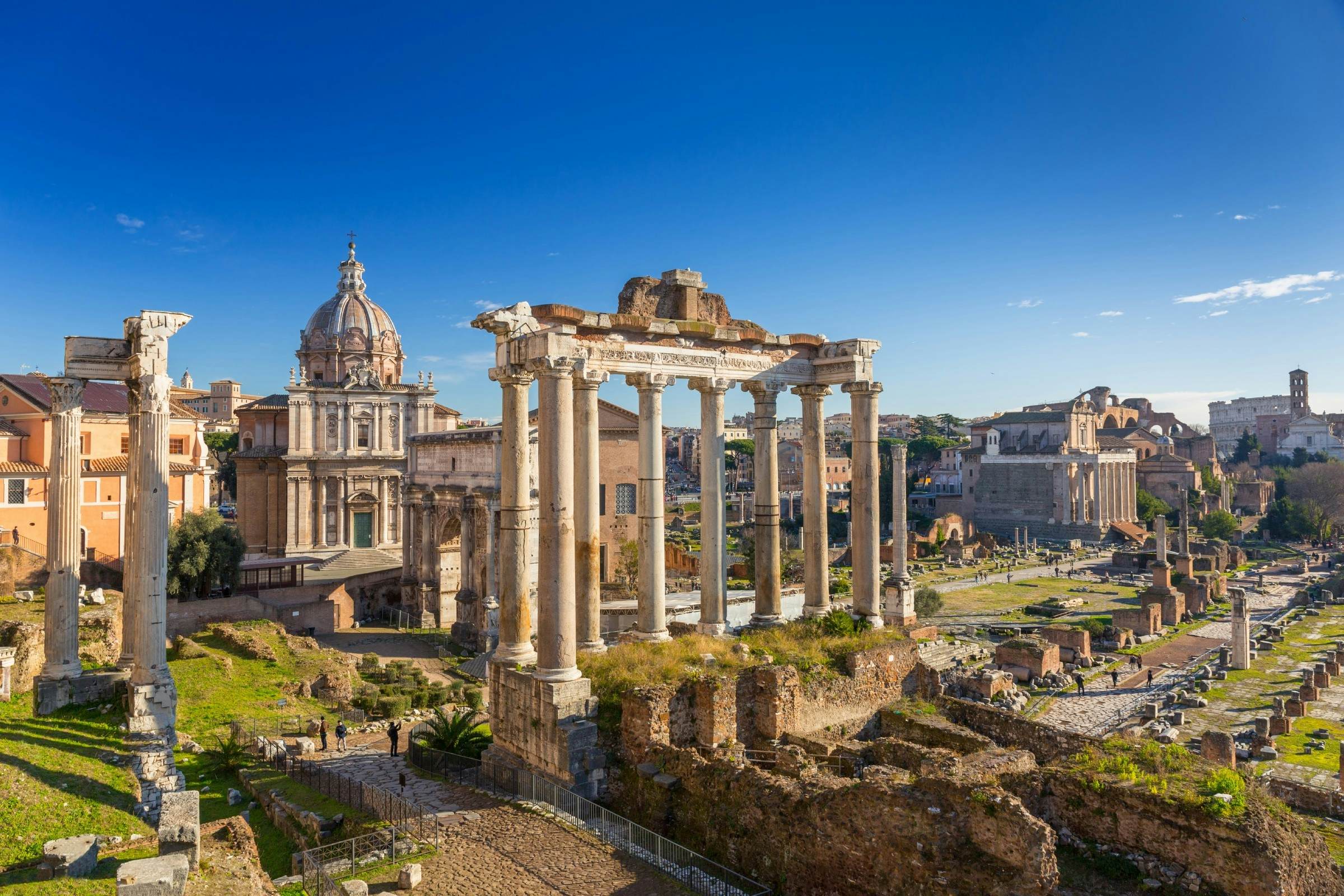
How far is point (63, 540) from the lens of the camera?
15.7 metres

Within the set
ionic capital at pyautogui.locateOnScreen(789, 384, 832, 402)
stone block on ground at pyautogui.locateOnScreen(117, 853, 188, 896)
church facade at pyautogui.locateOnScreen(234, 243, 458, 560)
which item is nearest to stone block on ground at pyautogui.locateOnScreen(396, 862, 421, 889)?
stone block on ground at pyautogui.locateOnScreen(117, 853, 188, 896)

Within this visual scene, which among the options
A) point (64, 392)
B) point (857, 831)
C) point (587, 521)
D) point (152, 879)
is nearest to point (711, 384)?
point (587, 521)

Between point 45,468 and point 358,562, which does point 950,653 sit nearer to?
point 358,562

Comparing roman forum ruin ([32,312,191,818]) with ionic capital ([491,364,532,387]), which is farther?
roman forum ruin ([32,312,191,818])

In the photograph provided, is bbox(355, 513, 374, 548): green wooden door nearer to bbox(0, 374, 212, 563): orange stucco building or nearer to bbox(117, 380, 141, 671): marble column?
bbox(0, 374, 212, 563): orange stucco building

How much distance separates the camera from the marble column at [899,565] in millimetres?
33969

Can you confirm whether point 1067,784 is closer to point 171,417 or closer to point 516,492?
point 516,492

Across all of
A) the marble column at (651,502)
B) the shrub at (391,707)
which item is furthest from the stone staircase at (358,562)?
the marble column at (651,502)

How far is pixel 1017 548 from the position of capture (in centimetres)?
7656

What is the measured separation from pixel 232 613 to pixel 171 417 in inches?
505

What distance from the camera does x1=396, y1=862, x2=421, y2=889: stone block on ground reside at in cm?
941

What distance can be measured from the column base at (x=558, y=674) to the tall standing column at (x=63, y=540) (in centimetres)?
961

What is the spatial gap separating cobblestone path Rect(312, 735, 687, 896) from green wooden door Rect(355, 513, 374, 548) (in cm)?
3432

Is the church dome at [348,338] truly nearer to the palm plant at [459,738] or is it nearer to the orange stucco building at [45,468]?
the orange stucco building at [45,468]
